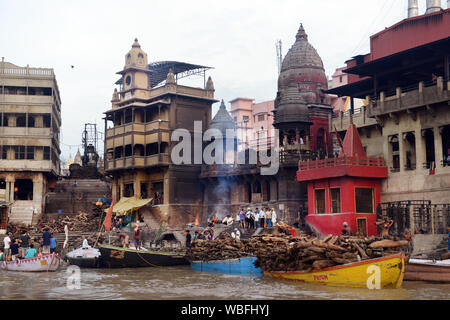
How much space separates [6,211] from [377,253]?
33790mm

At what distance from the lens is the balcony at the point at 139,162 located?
45.3 metres

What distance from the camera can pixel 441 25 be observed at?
1168 inches

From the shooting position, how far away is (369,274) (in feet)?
63.6

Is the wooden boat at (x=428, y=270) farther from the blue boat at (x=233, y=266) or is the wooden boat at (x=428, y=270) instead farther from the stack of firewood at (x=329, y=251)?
the blue boat at (x=233, y=266)

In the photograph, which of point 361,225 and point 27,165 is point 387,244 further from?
point 27,165

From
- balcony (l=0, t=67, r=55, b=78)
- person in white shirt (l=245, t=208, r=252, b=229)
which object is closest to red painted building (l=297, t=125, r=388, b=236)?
person in white shirt (l=245, t=208, r=252, b=229)

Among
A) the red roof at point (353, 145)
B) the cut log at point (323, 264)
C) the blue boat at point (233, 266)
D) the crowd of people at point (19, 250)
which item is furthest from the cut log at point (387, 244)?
the crowd of people at point (19, 250)

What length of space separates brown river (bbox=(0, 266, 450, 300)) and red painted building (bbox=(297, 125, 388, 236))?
7.69m

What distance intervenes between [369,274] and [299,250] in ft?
11.3

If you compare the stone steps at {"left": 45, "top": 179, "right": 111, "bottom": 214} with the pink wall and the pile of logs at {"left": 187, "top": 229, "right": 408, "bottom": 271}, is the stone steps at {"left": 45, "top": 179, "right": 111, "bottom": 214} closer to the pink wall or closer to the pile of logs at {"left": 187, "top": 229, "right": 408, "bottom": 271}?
the pile of logs at {"left": 187, "top": 229, "right": 408, "bottom": 271}

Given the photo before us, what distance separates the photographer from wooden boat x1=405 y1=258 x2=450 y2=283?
20156 millimetres

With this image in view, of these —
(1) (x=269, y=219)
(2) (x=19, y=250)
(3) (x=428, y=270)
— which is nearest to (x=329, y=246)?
(3) (x=428, y=270)

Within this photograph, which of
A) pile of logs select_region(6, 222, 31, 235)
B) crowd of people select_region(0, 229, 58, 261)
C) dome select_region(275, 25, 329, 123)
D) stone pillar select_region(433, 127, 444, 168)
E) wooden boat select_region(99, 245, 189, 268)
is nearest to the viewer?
crowd of people select_region(0, 229, 58, 261)
